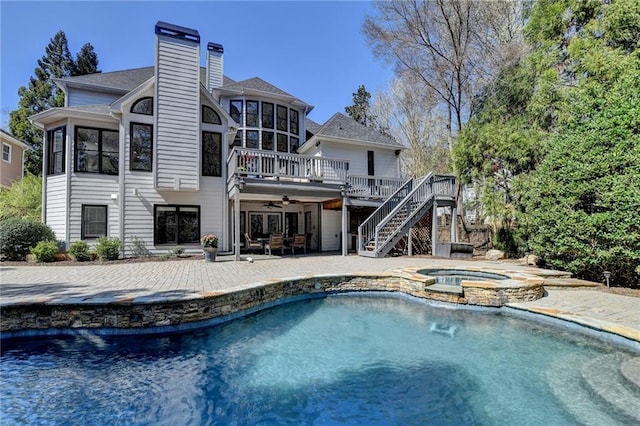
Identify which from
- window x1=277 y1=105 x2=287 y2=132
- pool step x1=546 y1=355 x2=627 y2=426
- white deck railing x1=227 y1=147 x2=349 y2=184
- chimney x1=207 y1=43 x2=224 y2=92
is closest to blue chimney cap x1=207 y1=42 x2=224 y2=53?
chimney x1=207 y1=43 x2=224 y2=92

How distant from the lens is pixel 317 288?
7.87m

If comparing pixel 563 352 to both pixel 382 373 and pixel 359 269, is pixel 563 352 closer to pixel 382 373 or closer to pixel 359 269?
pixel 382 373

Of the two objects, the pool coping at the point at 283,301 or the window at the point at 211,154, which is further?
the window at the point at 211,154

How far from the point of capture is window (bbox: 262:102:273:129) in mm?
16344

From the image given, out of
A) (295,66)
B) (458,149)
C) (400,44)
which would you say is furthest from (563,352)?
(295,66)

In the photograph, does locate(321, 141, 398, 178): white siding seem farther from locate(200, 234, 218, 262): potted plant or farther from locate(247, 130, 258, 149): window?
locate(200, 234, 218, 262): potted plant

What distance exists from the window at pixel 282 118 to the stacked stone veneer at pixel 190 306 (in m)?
11.0

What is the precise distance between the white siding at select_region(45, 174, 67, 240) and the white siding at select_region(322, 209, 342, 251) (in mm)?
10390

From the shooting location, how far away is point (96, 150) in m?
12.1

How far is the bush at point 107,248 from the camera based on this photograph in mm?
11023

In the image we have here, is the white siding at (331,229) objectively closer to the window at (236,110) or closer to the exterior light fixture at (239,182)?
the exterior light fixture at (239,182)

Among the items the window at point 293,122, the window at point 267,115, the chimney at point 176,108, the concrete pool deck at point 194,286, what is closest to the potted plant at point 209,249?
the concrete pool deck at point 194,286

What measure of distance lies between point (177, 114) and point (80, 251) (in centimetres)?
609

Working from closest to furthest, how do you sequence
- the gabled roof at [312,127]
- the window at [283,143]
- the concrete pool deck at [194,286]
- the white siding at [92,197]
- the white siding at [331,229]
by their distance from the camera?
the concrete pool deck at [194,286]
the white siding at [92,197]
the white siding at [331,229]
the window at [283,143]
the gabled roof at [312,127]
